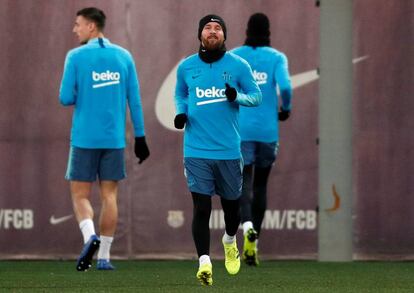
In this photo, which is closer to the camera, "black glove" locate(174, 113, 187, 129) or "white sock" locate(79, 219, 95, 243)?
"black glove" locate(174, 113, 187, 129)

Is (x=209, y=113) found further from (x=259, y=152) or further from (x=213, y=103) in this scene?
(x=259, y=152)

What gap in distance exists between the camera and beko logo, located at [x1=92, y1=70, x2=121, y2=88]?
11.3 metres

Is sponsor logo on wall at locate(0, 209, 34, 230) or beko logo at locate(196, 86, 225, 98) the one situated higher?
beko logo at locate(196, 86, 225, 98)

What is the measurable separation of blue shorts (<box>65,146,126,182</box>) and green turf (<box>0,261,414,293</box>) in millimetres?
774

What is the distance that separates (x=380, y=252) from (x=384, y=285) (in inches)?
127

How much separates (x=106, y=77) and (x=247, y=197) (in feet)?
5.87

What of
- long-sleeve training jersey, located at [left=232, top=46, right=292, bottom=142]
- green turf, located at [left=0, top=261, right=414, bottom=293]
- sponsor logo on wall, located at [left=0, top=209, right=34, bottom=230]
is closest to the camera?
green turf, located at [left=0, top=261, right=414, bottom=293]

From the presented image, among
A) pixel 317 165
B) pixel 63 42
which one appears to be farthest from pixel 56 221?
pixel 317 165

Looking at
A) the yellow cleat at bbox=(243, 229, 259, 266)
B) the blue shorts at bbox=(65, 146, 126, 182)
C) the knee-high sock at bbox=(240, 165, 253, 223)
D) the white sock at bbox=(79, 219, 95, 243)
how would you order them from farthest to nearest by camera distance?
the knee-high sock at bbox=(240, 165, 253, 223) < the yellow cleat at bbox=(243, 229, 259, 266) < the blue shorts at bbox=(65, 146, 126, 182) < the white sock at bbox=(79, 219, 95, 243)

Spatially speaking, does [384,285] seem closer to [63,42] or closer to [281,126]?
[281,126]

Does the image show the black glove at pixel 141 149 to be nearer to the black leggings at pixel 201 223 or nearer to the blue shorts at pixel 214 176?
the blue shorts at pixel 214 176

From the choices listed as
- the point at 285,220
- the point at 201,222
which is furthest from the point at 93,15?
the point at 285,220

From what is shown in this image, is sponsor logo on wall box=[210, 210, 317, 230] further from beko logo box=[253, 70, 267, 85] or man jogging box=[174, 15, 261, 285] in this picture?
man jogging box=[174, 15, 261, 285]

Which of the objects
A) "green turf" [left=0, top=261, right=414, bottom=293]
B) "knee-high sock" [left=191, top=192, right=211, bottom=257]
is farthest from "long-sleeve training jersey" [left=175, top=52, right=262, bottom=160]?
"green turf" [left=0, top=261, right=414, bottom=293]
